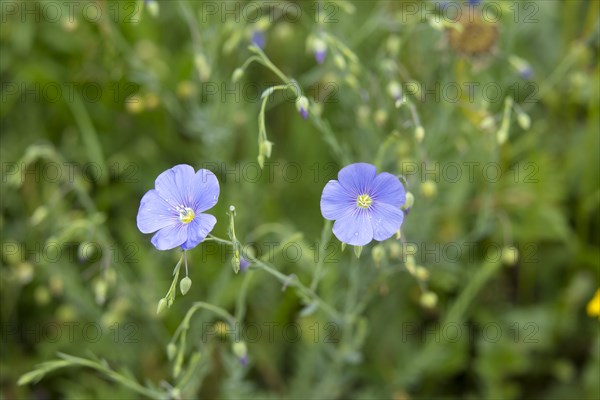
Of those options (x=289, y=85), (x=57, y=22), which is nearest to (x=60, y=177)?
(x=57, y=22)

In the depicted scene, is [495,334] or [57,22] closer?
[495,334]

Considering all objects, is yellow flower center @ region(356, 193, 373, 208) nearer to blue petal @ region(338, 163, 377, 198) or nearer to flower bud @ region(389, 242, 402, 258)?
blue petal @ region(338, 163, 377, 198)

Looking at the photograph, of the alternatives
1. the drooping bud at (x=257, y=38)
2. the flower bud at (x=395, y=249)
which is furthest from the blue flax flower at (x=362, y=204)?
the drooping bud at (x=257, y=38)

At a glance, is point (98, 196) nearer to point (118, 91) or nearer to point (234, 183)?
point (118, 91)

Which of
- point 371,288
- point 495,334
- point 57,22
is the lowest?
point 495,334

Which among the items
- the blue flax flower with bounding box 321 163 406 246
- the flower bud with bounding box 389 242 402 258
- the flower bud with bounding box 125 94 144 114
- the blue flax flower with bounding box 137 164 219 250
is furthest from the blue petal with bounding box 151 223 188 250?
the flower bud with bounding box 125 94 144 114

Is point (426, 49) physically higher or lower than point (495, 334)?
higher
